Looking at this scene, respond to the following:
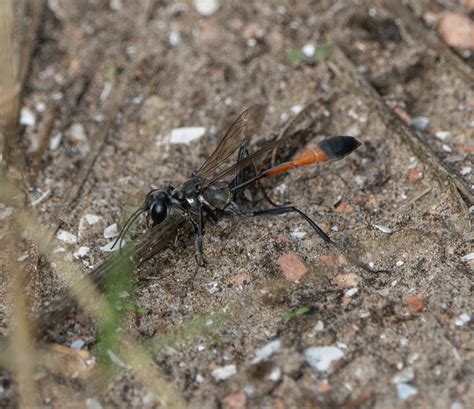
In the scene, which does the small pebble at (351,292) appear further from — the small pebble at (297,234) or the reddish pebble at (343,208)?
the reddish pebble at (343,208)

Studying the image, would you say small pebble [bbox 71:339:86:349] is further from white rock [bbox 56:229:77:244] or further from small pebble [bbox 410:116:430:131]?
small pebble [bbox 410:116:430:131]

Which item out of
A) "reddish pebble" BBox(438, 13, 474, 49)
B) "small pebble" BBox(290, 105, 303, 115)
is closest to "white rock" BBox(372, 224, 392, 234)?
"small pebble" BBox(290, 105, 303, 115)

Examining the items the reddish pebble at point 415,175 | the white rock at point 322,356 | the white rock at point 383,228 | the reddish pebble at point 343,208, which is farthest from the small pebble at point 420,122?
the white rock at point 322,356

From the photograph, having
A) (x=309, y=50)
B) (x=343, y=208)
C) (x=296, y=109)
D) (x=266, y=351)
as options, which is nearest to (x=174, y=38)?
(x=309, y=50)

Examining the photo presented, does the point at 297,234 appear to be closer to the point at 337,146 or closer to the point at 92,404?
the point at 337,146

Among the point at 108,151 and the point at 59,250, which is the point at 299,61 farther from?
the point at 59,250

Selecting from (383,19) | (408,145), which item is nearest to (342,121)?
(408,145)
